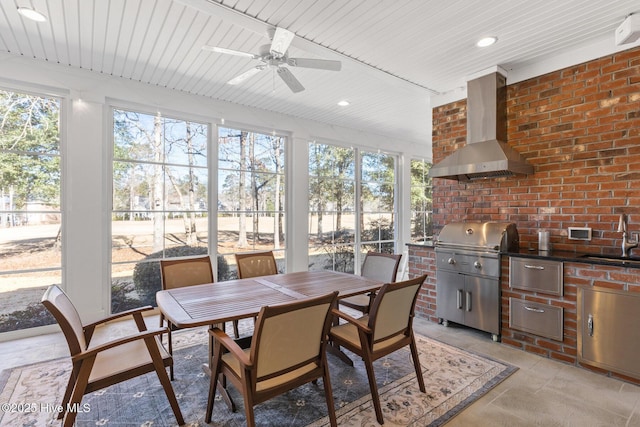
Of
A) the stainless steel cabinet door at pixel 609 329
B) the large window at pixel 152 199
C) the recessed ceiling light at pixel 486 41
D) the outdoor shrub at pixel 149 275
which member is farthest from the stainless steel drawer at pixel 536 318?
the outdoor shrub at pixel 149 275

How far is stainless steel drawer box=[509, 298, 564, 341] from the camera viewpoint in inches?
108

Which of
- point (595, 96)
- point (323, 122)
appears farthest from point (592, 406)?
point (323, 122)

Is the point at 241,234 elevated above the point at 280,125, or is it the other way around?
the point at 280,125

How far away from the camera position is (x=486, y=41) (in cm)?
282

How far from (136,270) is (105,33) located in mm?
2522

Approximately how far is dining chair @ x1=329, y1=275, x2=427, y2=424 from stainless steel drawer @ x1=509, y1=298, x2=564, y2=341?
53.5 inches

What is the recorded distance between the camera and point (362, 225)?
5934 mm

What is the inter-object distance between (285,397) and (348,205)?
3.94 metres

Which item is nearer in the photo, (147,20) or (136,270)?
(147,20)

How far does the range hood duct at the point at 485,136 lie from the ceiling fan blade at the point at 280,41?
2.16 m

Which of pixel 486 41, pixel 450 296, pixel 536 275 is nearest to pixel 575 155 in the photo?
pixel 536 275

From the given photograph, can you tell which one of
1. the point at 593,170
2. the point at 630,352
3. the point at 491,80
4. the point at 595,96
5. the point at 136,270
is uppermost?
the point at 491,80

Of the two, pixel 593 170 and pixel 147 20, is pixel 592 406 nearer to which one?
pixel 593 170

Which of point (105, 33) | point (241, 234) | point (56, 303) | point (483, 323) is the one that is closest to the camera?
point (56, 303)
